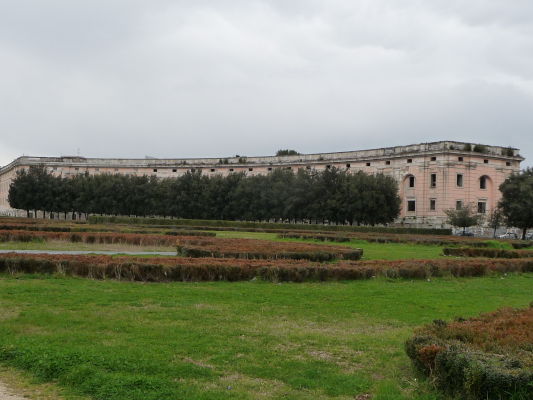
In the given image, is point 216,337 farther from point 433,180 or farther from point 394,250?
point 433,180

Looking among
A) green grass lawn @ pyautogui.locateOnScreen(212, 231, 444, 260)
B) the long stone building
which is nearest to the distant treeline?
the long stone building

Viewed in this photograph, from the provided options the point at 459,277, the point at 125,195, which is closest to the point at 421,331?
the point at 459,277

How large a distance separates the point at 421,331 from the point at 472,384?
1.73 metres

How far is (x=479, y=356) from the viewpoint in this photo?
5824mm

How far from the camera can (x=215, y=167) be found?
9619 centimetres

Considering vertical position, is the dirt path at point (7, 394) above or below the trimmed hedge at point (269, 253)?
below

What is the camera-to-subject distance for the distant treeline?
62.6 m

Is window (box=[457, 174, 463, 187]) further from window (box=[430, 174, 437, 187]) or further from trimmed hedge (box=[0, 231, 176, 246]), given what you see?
trimmed hedge (box=[0, 231, 176, 246])

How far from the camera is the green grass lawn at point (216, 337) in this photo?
6.30 m

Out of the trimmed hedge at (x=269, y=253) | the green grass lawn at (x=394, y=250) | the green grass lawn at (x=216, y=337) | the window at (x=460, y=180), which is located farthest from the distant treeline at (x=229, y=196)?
the green grass lawn at (x=216, y=337)

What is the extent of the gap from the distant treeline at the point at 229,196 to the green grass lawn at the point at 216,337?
4907cm

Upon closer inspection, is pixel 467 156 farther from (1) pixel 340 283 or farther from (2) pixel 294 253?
(1) pixel 340 283

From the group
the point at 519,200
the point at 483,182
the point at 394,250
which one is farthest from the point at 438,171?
the point at 394,250

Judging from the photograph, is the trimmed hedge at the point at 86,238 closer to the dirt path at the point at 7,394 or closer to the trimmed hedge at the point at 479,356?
the dirt path at the point at 7,394
